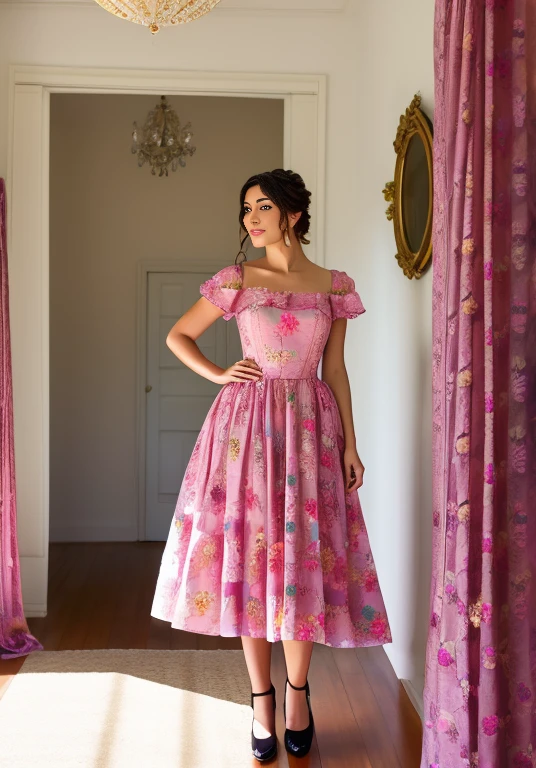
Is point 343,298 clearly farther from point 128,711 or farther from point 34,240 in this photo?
point 34,240

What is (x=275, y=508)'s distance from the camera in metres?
2.29

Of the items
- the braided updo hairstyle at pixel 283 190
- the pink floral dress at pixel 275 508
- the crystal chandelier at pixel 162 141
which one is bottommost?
the pink floral dress at pixel 275 508

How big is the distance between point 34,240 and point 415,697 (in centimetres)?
251

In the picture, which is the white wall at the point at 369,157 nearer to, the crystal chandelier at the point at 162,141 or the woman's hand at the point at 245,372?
the woman's hand at the point at 245,372

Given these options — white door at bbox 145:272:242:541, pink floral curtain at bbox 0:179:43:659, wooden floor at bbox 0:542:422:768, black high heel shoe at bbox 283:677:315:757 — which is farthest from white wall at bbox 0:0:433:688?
white door at bbox 145:272:242:541

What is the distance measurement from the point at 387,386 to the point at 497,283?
157 centimetres

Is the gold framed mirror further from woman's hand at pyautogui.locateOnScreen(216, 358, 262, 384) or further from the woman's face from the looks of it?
woman's hand at pyautogui.locateOnScreen(216, 358, 262, 384)

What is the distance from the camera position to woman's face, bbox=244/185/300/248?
238cm

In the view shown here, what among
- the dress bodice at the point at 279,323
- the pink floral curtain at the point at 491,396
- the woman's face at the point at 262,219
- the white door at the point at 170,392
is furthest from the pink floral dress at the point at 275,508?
the white door at the point at 170,392

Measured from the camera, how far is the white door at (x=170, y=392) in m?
5.43

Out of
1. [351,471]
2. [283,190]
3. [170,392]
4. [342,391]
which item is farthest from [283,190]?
[170,392]

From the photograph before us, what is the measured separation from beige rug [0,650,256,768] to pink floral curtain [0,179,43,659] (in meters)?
0.14

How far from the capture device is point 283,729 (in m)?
2.49

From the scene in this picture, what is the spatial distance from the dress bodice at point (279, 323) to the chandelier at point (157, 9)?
0.79 metres
